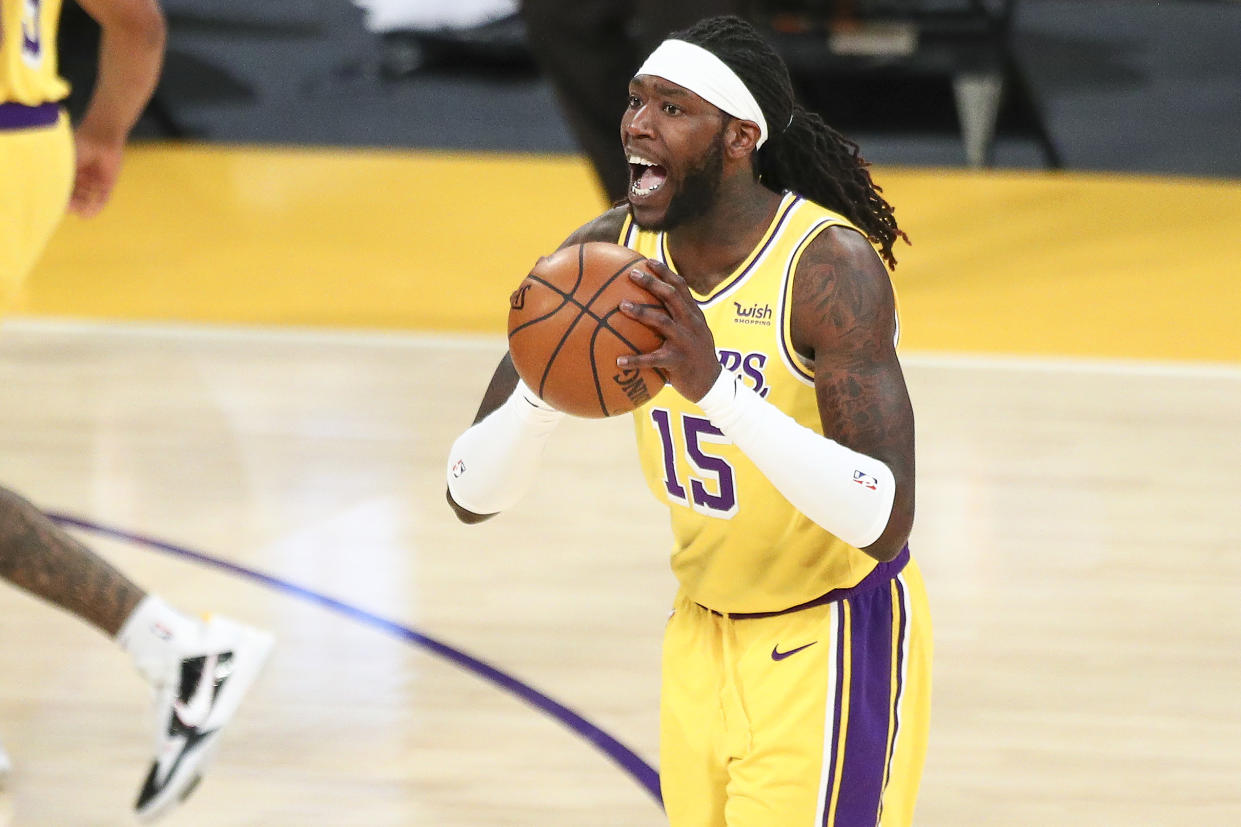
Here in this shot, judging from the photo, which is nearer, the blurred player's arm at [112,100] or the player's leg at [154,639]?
the player's leg at [154,639]

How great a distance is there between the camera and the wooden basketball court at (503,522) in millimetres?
3520

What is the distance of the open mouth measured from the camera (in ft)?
7.18

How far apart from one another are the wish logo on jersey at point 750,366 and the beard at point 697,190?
0.18 metres

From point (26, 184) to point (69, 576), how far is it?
761 mm

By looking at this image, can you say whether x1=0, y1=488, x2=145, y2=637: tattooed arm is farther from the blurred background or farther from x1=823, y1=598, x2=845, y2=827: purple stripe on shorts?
the blurred background

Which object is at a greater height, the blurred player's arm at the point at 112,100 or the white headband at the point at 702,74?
the white headband at the point at 702,74

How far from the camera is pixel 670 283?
2.03 meters

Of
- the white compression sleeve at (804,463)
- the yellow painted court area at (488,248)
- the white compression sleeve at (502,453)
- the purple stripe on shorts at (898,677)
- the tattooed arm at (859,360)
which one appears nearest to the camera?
the white compression sleeve at (804,463)

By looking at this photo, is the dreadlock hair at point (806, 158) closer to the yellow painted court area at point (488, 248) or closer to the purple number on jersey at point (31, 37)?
the purple number on jersey at point (31, 37)

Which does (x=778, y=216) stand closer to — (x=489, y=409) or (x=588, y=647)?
(x=489, y=409)

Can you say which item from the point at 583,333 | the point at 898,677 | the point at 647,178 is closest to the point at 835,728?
the point at 898,677

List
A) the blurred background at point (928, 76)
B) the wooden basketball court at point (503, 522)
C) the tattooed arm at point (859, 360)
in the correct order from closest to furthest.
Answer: the tattooed arm at point (859, 360), the wooden basketball court at point (503, 522), the blurred background at point (928, 76)

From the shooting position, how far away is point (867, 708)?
7.54 ft

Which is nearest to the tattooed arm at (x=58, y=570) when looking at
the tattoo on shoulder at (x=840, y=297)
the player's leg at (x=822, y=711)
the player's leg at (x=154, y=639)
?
the player's leg at (x=154, y=639)
